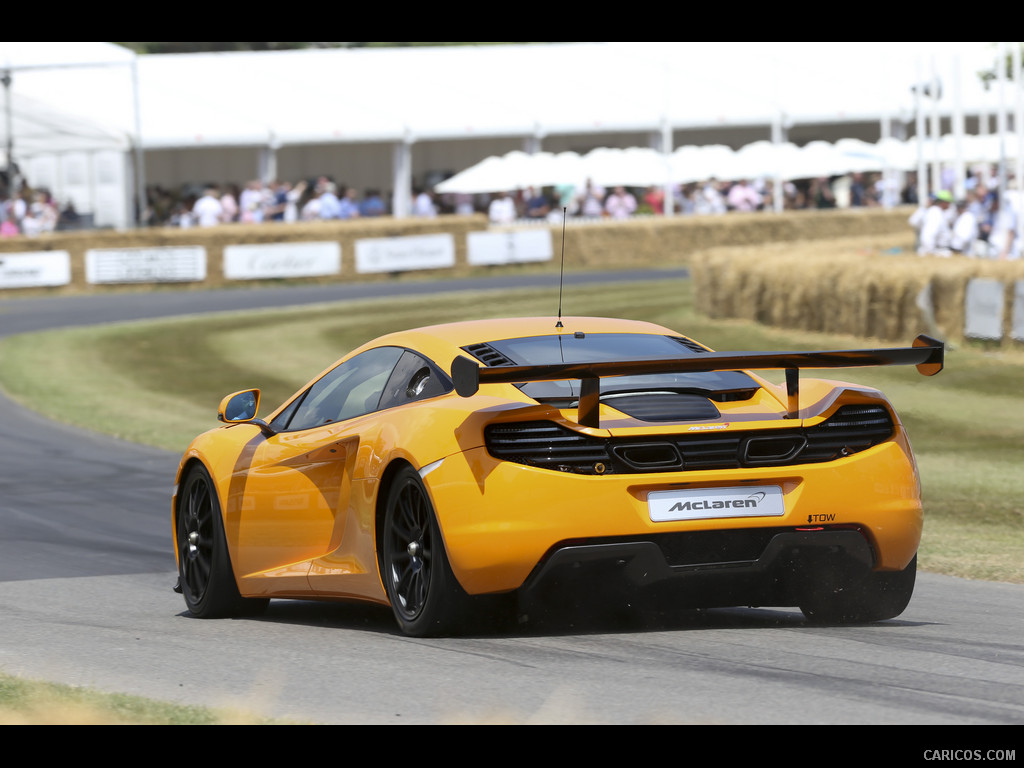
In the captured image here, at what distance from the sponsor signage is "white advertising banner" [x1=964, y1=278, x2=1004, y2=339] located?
14.5 m

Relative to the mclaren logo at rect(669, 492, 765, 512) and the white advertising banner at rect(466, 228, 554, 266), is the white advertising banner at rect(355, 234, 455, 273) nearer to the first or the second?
the white advertising banner at rect(466, 228, 554, 266)

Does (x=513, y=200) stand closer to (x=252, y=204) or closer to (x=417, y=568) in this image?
(x=252, y=204)

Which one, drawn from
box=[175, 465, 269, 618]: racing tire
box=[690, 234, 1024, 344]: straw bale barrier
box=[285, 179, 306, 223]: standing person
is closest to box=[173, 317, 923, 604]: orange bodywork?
box=[175, 465, 269, 618]: racing tire

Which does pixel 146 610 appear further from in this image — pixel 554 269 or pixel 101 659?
pixel 554 269

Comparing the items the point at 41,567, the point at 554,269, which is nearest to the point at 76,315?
the point at 554,269

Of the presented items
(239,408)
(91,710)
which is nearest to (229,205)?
(239,408)

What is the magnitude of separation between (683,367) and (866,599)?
144 cm

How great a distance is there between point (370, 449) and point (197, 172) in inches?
1663

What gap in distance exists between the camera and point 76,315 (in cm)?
3112

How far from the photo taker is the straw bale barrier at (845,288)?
21.4 meters

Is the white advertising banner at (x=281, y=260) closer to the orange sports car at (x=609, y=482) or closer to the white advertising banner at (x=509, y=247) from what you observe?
the white advertising banner at (x=509, y=247)

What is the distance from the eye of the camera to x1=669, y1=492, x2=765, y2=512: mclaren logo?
6641 mm

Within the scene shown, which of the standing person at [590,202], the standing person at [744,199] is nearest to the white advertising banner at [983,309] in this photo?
the standing person at [590,202]

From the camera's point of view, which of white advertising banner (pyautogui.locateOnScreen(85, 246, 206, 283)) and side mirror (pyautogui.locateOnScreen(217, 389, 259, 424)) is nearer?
side mirror (pyautogui.locateOnScreen(217, 389, 259, 424))
